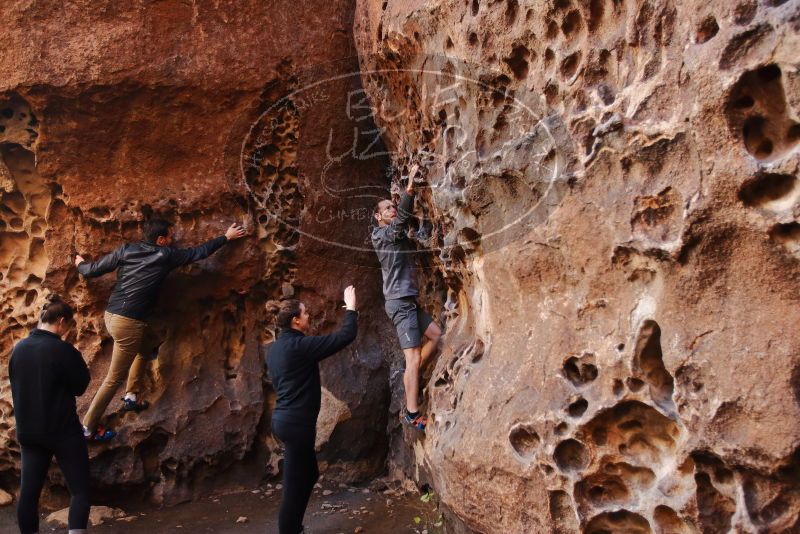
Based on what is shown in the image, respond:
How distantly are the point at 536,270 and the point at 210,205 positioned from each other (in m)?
2.66

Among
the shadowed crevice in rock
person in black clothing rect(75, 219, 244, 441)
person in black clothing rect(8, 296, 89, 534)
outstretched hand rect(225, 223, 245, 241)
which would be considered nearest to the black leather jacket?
person in black clothing rect(75, 219, 244, 441)

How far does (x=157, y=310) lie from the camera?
17.5 ft

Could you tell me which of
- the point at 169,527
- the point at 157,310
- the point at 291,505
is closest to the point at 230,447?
the point at 169,527

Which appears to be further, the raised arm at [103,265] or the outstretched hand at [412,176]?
the raised arm at [103,265]

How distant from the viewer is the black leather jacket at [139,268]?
4.96 meters

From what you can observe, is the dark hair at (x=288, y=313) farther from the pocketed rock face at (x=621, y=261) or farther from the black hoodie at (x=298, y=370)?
the pocketed rock face at (x=621, y=261)

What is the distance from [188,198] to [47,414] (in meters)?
1.77

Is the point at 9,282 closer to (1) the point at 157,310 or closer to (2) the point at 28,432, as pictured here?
(1) the point at 157,310

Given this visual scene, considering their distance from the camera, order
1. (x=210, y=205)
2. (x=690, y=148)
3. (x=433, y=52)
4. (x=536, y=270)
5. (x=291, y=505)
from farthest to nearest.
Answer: (x=210, y=205) → (x=433, y=52) → (x=291, y=505) → (x=536, y=270) → (x=690, y=148)

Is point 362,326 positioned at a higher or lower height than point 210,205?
lower

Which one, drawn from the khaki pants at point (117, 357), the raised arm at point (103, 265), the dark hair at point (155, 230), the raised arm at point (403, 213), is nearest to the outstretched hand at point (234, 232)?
the dark hair at point (155, 230)

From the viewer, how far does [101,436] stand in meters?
5.04

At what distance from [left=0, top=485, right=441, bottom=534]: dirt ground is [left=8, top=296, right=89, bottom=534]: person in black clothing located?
746mm

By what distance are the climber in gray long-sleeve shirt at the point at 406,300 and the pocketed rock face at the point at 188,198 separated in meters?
0.83
